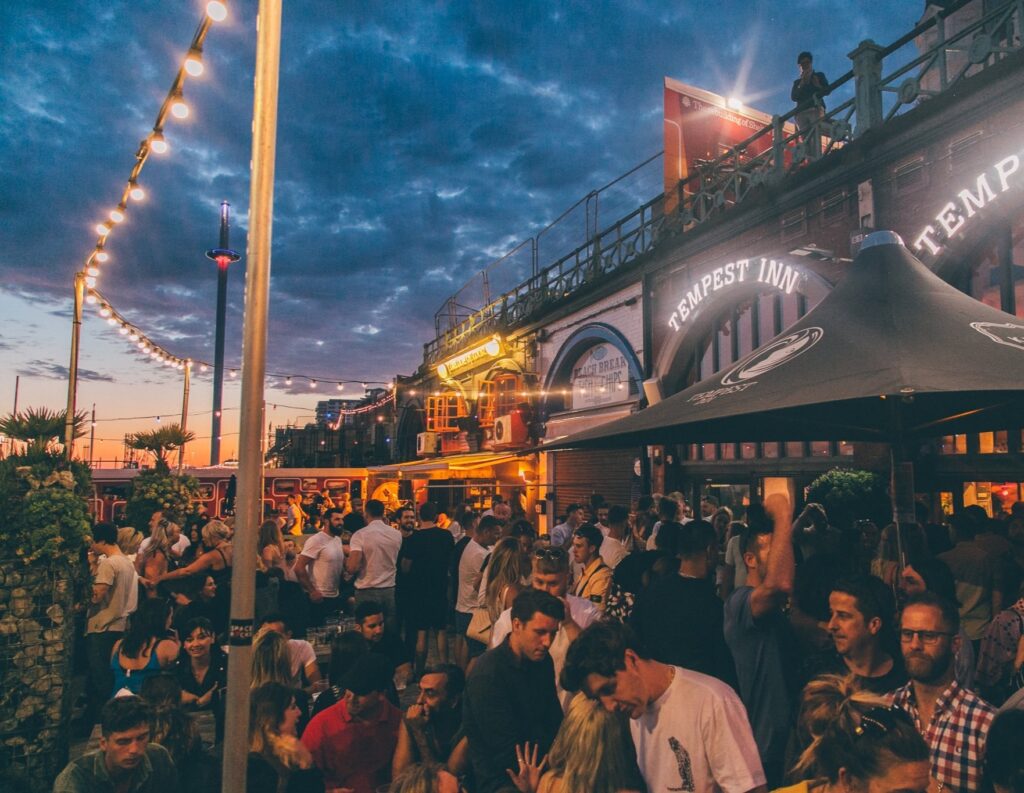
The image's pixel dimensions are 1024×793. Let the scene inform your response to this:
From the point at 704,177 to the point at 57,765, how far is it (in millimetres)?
13811

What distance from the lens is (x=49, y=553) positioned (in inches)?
212

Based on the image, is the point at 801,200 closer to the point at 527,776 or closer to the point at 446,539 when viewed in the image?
the point at 446,539

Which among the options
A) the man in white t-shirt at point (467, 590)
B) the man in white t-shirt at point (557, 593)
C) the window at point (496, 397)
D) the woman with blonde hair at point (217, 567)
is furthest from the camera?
the window at point (496, 397)

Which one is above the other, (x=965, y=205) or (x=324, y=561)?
(x=965, y=205)

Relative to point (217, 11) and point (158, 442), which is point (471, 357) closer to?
point (158, 442)

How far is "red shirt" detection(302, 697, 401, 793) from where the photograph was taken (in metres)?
3.79

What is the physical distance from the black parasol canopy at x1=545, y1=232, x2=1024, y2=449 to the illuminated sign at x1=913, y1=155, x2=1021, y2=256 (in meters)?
4.45

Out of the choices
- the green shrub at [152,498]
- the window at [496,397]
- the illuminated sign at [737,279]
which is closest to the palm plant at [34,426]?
the green shrub at [152,498]

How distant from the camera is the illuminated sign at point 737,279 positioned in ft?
38.8

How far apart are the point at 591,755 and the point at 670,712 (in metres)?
0.36

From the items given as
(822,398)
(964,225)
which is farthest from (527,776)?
(964,225)

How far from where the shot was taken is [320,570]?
348 inches

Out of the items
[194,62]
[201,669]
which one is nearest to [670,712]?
[201,669]

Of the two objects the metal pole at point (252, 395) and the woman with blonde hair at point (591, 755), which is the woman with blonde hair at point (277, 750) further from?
the woman with blonde hair at point (591, 755)
